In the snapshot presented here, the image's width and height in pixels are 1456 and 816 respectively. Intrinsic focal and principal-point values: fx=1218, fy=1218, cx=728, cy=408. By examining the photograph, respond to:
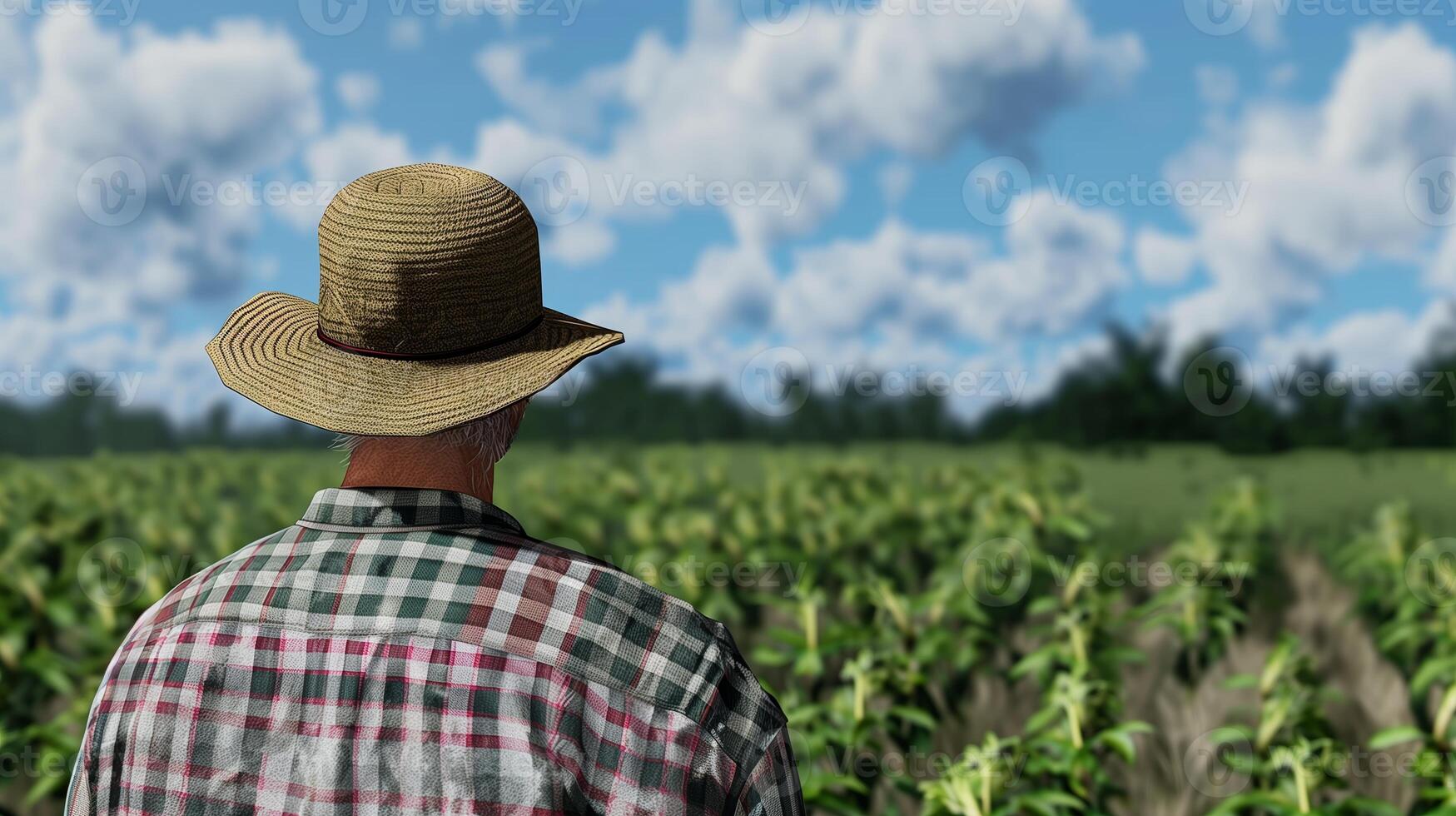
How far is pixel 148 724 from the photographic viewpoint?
1.56 meters

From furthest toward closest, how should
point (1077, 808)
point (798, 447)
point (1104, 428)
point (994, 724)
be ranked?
1. point (1104, 428)
2. point (798, 447)
3. point (994, 724)
4. point (1077, 808)

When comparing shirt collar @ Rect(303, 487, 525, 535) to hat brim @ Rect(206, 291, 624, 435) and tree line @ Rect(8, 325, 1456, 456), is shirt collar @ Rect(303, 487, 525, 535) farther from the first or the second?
tree line @ Rect(8, 325, 1456, 456)

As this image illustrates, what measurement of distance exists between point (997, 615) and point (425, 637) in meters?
2.88

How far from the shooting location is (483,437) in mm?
1616

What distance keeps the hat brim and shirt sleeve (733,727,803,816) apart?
55 cm

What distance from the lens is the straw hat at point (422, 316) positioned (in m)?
1.59

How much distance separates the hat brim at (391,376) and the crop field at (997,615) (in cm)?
211

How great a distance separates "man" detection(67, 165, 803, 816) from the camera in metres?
1.46

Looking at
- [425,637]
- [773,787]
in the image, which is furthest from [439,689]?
[773,787]

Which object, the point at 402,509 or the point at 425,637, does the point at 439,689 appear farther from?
the point at 402,509

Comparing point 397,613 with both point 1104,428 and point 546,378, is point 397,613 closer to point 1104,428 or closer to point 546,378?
point 546,378

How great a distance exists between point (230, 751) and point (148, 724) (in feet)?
0.44

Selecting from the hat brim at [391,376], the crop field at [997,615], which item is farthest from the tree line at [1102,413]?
the hat brim at [391,376]

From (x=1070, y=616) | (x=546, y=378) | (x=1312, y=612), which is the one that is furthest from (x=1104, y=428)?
(x=546, y=378)
